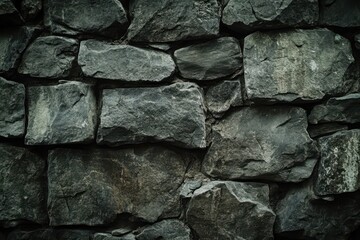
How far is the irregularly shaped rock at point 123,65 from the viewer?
1.43m

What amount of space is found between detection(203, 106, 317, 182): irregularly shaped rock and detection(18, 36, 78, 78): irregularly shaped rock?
2.32ft

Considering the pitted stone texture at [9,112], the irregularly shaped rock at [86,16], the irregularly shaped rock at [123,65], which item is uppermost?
the irregularly shaped rock at [86,16]

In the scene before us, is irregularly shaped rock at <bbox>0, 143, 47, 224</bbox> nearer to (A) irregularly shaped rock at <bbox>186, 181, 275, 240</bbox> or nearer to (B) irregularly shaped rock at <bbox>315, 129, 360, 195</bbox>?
(A) irregularly shaped rock at <bbox>186, 181, 275, 240</bbox>

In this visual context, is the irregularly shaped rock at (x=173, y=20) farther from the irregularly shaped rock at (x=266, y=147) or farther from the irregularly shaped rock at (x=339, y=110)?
the irregularly shaped rock at (x=339, y=110)

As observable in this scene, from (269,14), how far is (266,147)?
542mm

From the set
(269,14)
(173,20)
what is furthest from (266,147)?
(173,20)

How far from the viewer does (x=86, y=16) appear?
57.2 inches

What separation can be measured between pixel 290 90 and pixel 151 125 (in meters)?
0.59

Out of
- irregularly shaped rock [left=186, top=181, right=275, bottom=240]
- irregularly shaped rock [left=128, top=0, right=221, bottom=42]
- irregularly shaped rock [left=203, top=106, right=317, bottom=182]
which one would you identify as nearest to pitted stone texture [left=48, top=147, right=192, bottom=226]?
irregularly shaped rock [left=186, top=181, right=275, bottom=240]

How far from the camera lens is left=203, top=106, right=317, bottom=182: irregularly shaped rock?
4.68ft

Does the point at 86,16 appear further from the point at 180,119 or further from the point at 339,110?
the point at 339,110

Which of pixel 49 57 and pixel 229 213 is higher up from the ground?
pixel 49 57

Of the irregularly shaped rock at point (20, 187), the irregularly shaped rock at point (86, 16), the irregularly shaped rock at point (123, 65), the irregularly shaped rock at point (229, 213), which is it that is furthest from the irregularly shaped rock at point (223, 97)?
the irregularly shaped rock at point (20, 187)

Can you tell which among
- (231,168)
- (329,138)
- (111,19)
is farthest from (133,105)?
(329,138)
